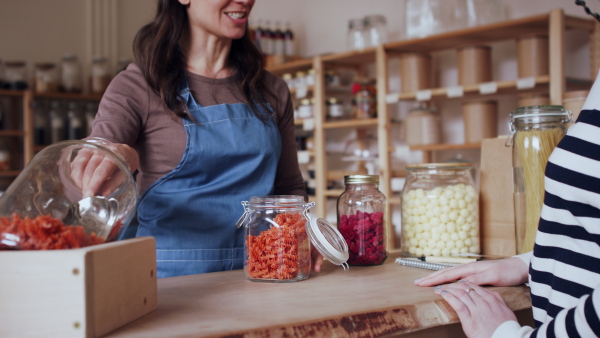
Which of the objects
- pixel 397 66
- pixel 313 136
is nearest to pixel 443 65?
pixel 397 66

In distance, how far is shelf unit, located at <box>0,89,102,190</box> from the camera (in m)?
4.11

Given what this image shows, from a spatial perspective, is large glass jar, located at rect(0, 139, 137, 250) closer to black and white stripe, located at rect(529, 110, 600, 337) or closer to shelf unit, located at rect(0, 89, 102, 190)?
black and white stripe, located at rect(529, 110, 600, 337)

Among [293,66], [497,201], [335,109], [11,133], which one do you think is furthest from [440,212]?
[11,133]

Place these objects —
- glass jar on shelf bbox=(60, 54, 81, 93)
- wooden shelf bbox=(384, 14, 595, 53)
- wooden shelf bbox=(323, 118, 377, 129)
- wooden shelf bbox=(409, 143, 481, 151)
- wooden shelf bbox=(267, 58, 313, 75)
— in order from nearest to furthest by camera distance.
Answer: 1. wooden shelf bbox=(384, 14, 595, 53)
2. wooden shelf bbox=(409, 143, 481, 151)
3. wooden shelf bbox=(323, 118, 377, 129)
4. wooden shelf bbox=(267, 58, 313, 75)
5. glass jar on shelf bbox=(60, 54, 81, 93)

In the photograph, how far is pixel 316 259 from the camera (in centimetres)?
114

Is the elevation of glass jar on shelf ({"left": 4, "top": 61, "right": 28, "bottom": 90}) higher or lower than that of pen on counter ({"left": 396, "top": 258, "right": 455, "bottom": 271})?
higher

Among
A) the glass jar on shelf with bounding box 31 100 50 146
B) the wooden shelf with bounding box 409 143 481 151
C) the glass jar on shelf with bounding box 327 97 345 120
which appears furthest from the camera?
the glass jar on shelf with bounding box 31 100 50 146

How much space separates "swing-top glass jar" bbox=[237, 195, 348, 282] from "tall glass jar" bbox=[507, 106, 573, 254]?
1.37ft

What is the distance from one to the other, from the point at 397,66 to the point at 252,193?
2.73m

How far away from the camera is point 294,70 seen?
14.0 ft

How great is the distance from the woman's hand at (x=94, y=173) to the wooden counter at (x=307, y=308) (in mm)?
195

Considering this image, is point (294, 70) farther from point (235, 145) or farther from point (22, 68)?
point (235, 145)

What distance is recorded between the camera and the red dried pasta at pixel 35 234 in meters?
0.72

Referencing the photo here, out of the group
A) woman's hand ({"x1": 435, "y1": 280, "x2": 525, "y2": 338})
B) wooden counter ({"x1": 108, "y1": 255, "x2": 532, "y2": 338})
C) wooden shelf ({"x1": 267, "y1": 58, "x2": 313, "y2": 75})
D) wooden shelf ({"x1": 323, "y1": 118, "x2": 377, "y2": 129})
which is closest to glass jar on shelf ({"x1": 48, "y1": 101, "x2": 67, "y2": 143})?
wooden shelf ({"x1": 267, "y1": 58, "x2": 313, "y2": 75})
